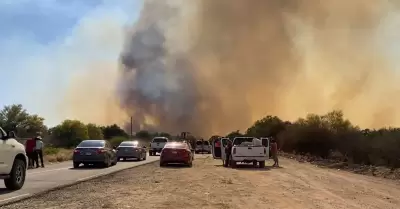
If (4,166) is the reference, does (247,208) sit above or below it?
below

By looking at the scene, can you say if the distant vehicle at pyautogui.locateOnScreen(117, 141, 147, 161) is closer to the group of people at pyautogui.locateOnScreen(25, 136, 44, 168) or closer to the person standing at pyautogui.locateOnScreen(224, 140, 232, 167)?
the person standing at pyautogui.locateOnScreen(224, 140, 232, 167)

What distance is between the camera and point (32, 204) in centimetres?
1213

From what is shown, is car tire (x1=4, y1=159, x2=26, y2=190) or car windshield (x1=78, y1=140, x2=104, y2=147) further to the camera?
car windshield (x1=78, y1=140, x2=104, y2=147)

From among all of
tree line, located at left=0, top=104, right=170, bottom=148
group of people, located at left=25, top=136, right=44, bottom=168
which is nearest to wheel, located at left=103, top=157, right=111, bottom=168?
group of people, located at left=25, top=136, right=44, bottom=168

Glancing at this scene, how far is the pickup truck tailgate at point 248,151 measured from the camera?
30.5 m

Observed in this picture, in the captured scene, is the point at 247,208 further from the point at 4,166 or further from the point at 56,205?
the point at 4,166

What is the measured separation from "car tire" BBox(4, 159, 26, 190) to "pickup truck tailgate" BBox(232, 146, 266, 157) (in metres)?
16.1

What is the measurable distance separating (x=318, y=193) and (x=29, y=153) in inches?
678

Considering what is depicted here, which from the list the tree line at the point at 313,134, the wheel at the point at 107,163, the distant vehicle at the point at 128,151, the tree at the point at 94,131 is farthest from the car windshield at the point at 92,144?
the tree at the point at 94,131

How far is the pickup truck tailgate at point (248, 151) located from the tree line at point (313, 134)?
31.0 ft

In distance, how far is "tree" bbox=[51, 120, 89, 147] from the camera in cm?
8794

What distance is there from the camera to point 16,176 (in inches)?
620

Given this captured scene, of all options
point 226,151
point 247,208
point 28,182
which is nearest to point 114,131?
point 226,151

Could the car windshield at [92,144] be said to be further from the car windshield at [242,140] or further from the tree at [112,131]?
the tree at [112,131]
